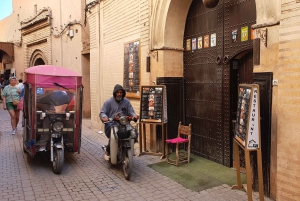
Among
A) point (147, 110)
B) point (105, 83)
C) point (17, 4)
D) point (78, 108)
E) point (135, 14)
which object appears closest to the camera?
point (78, 108)

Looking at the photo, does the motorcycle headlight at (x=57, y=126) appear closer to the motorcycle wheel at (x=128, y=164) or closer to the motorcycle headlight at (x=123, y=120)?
the motorcycle headlight at (x=123, y=120)

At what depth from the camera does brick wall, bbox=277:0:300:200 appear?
3.62m

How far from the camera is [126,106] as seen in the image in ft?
18.8

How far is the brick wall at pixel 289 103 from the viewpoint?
3.62 m

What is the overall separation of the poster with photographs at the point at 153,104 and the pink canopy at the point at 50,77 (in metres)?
1.46

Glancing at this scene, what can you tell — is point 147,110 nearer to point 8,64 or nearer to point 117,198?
point 117,198

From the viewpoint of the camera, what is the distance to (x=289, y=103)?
3.69 metres

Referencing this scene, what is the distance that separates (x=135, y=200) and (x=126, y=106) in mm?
2023

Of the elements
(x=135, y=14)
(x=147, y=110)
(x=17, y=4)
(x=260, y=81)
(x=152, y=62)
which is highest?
(x=17, y=4)

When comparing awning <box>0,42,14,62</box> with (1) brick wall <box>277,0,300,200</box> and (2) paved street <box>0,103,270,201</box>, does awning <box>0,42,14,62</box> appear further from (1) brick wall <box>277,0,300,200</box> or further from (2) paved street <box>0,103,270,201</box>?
(1) brick wall <box>277,0,300,200</box>

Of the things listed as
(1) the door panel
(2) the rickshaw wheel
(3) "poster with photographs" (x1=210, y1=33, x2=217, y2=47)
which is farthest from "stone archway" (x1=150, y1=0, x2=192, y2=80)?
(2) the rickshaw wheel

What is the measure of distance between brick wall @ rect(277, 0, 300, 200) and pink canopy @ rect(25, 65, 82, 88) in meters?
3.55

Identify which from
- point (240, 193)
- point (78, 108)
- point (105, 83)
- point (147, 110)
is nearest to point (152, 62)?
point (147, 110)

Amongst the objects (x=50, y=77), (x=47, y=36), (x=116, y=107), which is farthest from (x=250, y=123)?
(x=47, y=36)
